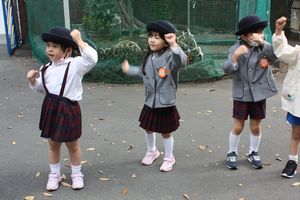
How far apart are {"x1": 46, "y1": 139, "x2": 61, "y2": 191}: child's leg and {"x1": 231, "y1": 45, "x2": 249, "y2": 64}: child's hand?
5.56 feet

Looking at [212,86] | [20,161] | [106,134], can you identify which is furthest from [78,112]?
[212,86]

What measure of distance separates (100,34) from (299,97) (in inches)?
202

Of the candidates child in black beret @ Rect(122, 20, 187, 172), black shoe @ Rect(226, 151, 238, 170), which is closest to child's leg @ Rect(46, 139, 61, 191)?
child in black beret @ Rect(122, 20, 187, 172)

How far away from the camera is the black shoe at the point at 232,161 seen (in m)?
4.03

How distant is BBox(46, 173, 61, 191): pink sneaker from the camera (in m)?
3.65

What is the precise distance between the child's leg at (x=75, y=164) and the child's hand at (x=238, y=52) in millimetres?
1551

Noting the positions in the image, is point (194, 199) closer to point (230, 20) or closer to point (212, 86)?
point (212, 86)

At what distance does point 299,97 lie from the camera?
353 centimetres

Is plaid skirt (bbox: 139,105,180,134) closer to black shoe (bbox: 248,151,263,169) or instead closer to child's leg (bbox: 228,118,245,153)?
child's leg (bbox: 228,118,245,153)

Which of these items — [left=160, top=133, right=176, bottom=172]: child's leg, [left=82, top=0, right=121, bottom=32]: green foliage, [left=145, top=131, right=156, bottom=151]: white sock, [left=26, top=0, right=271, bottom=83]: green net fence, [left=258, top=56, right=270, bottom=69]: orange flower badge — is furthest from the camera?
[left=82, top=0, right=121, bottom=32]: green foliage

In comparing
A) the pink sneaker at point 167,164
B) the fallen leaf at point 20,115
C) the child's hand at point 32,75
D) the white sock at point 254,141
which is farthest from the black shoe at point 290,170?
the fallen leaf at point 20,115

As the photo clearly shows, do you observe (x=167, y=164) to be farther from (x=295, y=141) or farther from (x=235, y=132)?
(x=295, y=141)

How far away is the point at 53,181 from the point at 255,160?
191 centimetres

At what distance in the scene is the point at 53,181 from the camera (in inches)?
146
